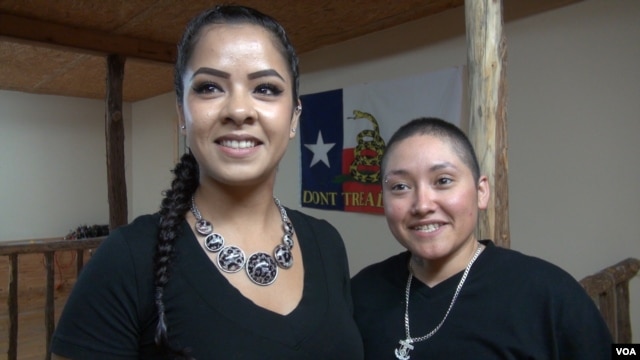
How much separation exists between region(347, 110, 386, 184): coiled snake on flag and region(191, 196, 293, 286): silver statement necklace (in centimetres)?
257

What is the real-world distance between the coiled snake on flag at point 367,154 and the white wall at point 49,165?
4445 millimetres

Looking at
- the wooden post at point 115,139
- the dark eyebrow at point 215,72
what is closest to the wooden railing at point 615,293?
the dark eyebrow at point 215,72

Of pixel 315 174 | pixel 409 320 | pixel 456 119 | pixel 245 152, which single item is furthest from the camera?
pixel 315 174

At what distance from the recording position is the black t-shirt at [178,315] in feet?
2.33

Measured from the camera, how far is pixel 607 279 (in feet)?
6.58

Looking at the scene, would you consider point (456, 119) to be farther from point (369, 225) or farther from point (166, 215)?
point (166, 215)

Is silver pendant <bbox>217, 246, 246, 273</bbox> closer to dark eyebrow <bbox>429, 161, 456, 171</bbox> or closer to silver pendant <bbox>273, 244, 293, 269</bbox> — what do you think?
silver pendant <bbox>273, 244, 293, 269</bbox>

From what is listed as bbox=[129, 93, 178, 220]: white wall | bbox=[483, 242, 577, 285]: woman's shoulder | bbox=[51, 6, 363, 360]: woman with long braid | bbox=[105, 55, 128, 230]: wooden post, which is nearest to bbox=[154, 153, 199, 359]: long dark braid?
bbox=[51, 6, 363, 360]: woman with long braid

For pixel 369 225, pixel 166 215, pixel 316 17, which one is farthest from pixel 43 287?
pixel 166 215

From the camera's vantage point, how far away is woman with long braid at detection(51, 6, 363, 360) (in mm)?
731

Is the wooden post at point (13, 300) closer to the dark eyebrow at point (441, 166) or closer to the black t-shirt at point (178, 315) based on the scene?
the black t-shirt at point (178, 315)

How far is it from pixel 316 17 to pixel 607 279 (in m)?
2.38

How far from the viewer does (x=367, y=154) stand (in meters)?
3.51

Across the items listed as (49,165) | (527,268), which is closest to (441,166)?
(527,268)
